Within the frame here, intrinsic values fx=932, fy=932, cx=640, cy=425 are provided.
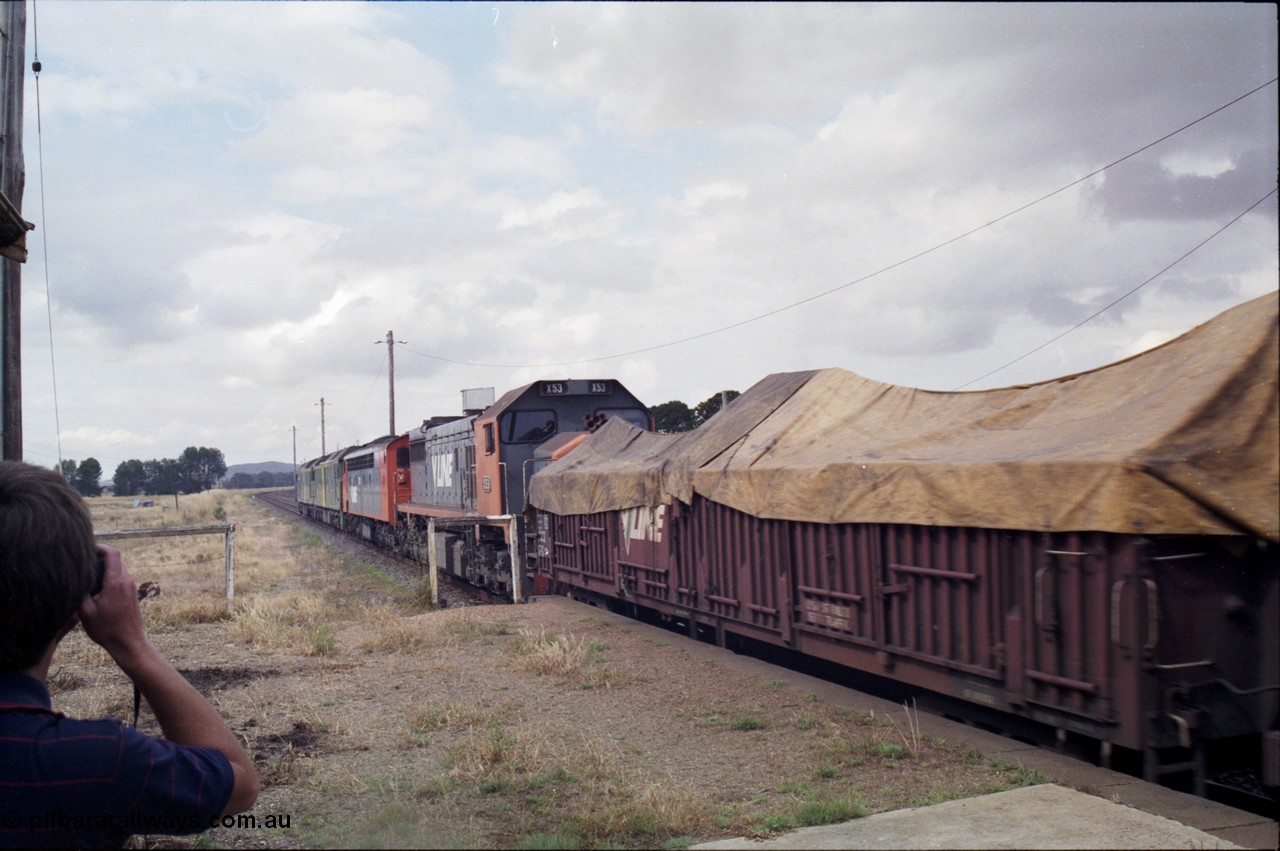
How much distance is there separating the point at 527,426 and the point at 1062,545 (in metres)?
12.1

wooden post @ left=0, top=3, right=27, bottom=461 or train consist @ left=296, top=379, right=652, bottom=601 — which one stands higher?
wooden post @ left=0, top=3, right=27, bottom=461

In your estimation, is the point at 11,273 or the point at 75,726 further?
the point at 11,273

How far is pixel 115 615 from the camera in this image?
2.01m

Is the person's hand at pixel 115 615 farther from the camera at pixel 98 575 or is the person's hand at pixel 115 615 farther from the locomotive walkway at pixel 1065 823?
the locomotive walkway at pixel 1065 823

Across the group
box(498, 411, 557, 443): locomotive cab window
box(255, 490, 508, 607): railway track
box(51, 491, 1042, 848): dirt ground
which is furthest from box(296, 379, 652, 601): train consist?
box(51, 491, 1042, 848): dirt ground

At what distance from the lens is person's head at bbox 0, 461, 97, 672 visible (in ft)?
6.18

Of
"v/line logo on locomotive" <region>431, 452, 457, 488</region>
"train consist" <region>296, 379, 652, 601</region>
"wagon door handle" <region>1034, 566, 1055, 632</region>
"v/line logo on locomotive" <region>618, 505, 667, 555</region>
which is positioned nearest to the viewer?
"wagon door handle" <region>1034, 566, 1055, 632</region>

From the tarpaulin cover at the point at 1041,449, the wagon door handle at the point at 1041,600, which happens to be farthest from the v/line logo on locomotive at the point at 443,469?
the wagon door handle at the point at 1041,600

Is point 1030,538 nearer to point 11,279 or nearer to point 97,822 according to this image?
point 97,822

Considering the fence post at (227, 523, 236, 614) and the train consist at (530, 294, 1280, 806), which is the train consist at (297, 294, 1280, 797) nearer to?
the train consist at (530, 294, 1280, 806)

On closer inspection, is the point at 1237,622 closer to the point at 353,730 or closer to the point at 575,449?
the point at 353,730

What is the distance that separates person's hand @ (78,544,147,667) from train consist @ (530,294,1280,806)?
15.6 feet

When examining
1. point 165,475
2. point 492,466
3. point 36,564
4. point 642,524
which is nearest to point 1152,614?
point 36,564

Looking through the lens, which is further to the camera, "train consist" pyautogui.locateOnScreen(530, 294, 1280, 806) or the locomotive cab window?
the locomotive cab window
